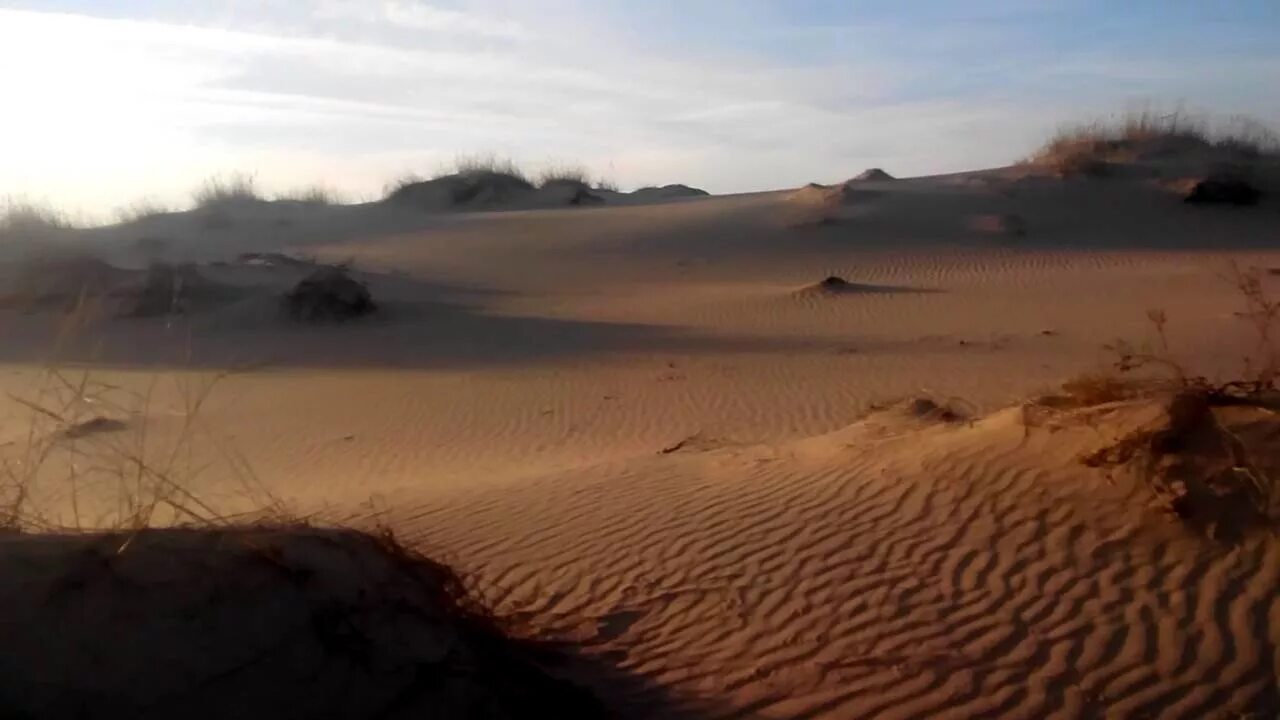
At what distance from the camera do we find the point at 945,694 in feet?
15.8

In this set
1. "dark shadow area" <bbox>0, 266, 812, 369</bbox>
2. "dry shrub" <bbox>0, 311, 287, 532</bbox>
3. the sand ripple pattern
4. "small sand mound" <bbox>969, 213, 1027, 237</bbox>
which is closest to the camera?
the sand ripple pattern

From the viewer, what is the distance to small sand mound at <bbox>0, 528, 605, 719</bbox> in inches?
144

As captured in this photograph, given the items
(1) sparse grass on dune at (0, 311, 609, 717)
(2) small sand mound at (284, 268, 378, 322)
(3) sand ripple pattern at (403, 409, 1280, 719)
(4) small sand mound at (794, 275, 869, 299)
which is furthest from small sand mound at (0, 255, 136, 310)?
(1) sparse grass on dune at (0, 311, 609, 717)

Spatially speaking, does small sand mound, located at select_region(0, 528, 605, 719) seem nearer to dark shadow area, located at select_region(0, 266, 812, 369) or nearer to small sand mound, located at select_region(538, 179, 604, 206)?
dark shadow area, located at select_region(0, 266, 812, 369)

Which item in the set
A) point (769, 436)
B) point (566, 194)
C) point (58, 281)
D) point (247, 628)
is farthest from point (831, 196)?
point (247, 628)

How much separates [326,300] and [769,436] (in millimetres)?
9758

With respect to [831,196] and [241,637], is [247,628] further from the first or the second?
[831,196]

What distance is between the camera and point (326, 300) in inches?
709

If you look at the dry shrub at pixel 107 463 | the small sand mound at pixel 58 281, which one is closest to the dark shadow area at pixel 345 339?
the small sand mound at pixel 58 281

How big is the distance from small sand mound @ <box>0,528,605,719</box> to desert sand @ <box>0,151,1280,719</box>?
0.71m

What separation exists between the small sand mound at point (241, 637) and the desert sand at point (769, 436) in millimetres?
706

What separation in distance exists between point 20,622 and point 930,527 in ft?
14.2

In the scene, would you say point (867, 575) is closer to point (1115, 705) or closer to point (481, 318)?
point (1115, 705)

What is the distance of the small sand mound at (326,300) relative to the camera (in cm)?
1794
